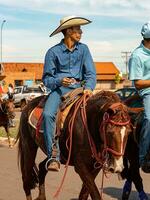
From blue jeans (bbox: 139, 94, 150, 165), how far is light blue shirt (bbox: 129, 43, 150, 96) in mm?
146

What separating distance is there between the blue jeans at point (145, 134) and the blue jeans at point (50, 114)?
106 cm

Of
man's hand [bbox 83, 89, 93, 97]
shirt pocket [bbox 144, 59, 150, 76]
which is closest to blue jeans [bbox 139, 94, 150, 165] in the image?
shirt pocket [bbox 144, 59, 150, 76]

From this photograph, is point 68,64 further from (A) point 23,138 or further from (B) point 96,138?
(A) point 23,138

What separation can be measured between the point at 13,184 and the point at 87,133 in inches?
154

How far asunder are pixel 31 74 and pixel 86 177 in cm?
7253

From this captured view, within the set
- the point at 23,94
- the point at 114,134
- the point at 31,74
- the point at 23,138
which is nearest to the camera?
the point at 114,134

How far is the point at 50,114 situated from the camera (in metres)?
6.48

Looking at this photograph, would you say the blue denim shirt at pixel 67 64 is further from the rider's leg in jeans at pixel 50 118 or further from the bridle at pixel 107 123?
the bridle at pixel 107 123

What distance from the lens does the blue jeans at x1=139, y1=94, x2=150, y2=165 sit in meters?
6.51

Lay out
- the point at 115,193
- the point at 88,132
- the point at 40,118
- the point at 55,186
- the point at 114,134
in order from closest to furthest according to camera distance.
A: the point at 114,134 < the point at 88,132 < the point at 40,118 < the point at 115,193 < the point at 55,186

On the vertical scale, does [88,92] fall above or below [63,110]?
above

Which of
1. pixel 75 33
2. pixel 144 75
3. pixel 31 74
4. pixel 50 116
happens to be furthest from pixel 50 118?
pixel 31 74

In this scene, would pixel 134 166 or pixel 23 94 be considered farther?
pixel 23 94

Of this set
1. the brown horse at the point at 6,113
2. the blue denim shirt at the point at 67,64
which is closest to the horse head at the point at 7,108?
the brown horse at the point at 6,113
